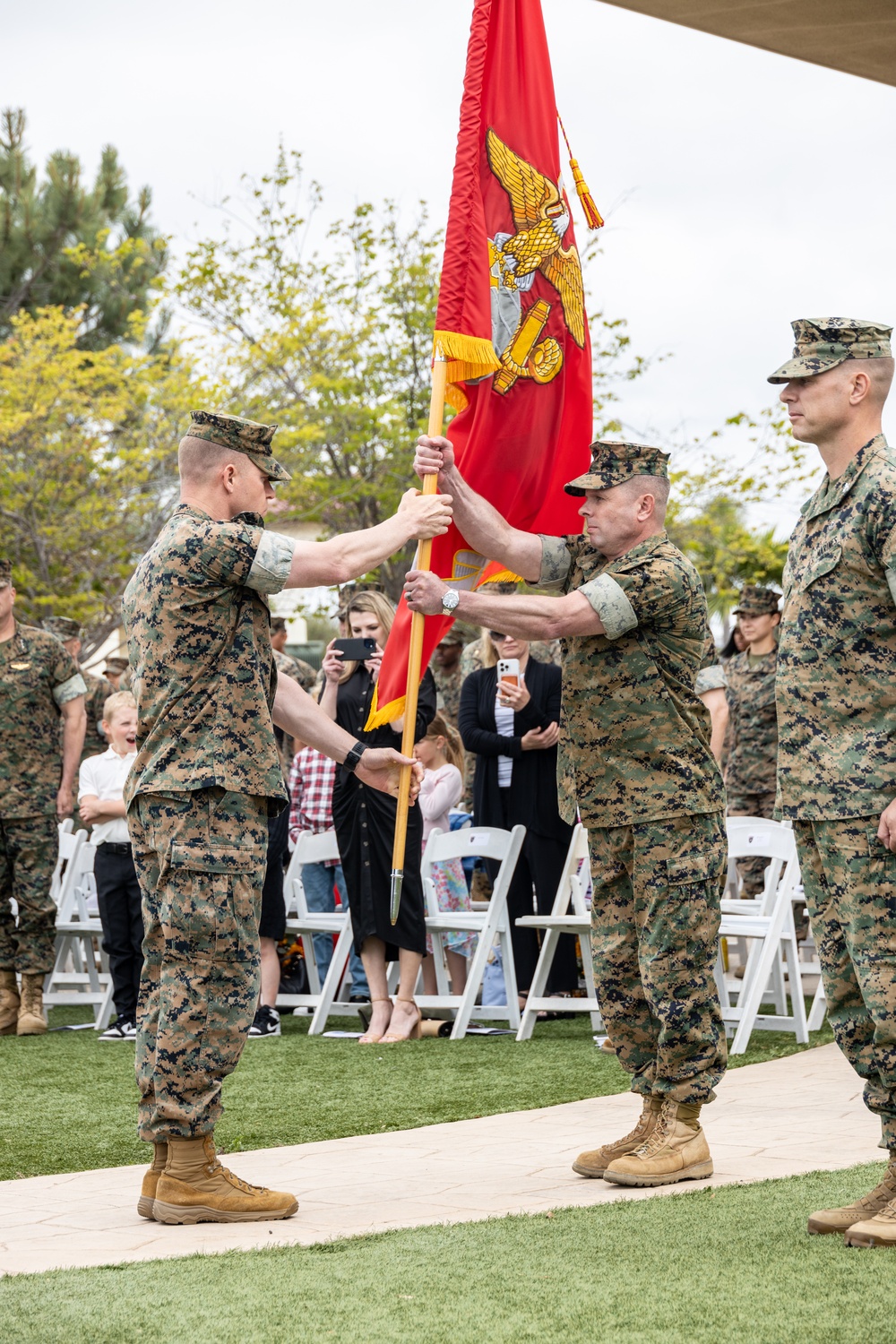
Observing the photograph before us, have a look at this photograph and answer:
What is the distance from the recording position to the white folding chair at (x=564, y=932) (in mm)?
8188

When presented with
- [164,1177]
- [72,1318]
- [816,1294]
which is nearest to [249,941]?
[164,1177]

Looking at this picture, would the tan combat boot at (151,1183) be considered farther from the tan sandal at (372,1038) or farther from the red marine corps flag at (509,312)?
the tan sandal at (372,1038)

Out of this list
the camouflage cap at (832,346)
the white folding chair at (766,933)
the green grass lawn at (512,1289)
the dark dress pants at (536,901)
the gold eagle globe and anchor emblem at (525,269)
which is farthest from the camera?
the dark dress pants at (536,901)

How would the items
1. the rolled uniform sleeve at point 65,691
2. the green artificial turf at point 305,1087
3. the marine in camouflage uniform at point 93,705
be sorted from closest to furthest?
the green artificial turf at point 305,1087 → the rolled uniform sleeve at point 65,691 → the marine in camouflage uniform at point 93,705

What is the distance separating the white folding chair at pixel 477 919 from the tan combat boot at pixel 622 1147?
3261 millimetres

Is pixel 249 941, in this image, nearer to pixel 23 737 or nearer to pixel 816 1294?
pixel 816 1294

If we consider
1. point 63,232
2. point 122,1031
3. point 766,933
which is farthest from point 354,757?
point 63,232

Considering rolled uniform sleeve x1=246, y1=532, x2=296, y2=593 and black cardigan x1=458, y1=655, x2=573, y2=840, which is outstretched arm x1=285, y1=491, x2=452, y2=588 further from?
black cardigan x1=458, y1=655, x2=573, y2=840

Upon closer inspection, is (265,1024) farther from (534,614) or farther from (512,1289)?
(512,1289)

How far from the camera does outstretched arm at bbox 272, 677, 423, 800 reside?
532 cm

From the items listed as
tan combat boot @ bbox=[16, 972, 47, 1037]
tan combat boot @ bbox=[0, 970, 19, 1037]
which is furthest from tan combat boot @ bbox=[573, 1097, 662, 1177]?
tan combat boot @ bbox=[0, 970, 19, 1037]

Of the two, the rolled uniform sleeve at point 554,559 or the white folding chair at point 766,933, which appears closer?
the rolled uniform sleeve at point 554,559

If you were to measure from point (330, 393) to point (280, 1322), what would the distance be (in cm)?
1898

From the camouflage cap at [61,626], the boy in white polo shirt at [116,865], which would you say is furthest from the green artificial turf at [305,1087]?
the camouflage cap at [61,626]
